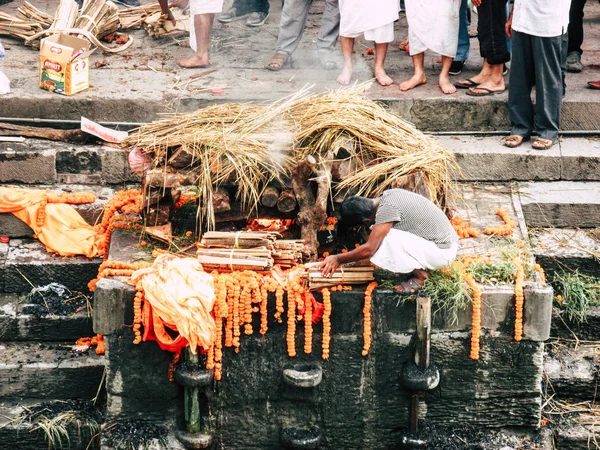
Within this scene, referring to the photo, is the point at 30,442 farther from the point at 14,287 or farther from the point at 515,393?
the point at 515,393

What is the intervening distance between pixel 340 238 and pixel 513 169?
211cm

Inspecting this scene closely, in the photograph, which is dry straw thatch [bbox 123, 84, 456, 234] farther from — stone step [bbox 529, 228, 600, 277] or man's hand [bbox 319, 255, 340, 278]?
stone step [bbox 529, 228, 600, 277]

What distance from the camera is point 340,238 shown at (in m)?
8.45

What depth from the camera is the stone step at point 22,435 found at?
26.2 feet

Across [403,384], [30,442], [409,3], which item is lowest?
[30,442]

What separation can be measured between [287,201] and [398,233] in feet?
3.36

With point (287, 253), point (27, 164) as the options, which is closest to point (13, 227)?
point (27, 164)

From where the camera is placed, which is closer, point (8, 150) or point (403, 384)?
point (403, 384)

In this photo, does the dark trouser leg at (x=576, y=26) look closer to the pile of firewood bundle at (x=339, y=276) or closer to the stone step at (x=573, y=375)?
the stone step at (x=573, y=375)

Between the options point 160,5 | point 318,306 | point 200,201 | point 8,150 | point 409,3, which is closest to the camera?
point 318,306

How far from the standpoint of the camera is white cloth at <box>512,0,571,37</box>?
30.6 feet

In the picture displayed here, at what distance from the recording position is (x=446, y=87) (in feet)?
33.6

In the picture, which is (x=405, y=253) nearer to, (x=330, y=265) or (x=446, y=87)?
(x=330, y=265)

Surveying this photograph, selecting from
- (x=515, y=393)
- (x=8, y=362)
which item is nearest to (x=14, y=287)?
(x=8, y=362)
